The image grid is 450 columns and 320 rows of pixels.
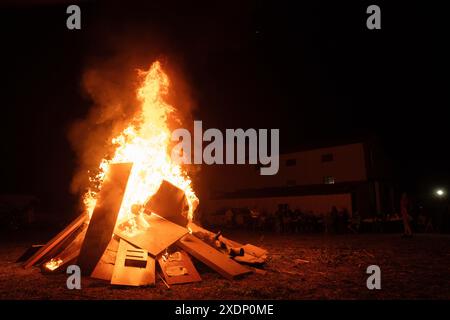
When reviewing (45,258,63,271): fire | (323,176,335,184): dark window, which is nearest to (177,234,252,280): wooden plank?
(45,258,63,271): fire

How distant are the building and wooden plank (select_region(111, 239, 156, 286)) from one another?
63.7ft

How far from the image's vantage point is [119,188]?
9.72m

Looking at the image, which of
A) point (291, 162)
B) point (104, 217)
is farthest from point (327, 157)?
point (104, 217)

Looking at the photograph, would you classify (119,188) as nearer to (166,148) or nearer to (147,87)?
(166,148)

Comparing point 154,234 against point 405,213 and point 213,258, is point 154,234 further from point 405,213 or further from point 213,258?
point 405,213

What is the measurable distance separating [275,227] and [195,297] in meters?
16.6

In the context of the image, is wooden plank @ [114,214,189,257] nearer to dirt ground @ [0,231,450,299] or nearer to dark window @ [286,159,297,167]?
dirt ground @ [0,231,450,299]

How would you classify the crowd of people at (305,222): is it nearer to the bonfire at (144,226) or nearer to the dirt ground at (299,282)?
the dirt ground at (299,282)

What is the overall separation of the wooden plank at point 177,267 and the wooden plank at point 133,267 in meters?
0.34

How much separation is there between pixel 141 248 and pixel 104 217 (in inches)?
54.0

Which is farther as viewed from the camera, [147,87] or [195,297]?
[147,87]

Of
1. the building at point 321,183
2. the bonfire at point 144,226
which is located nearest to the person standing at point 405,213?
the building at point 321,183
